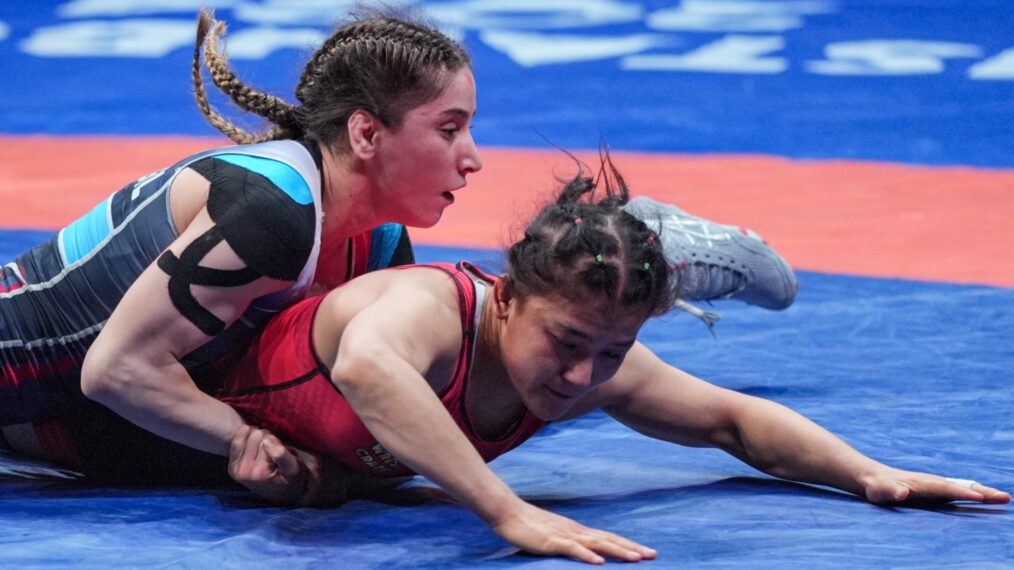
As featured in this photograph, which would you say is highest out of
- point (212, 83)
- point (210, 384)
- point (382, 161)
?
point (212, 83)

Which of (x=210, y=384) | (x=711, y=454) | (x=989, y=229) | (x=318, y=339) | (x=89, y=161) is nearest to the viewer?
(x=318, y=339)

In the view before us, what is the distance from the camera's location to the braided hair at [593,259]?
2211 millimetres

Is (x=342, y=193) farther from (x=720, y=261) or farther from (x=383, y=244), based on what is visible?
(x=720, y=261)

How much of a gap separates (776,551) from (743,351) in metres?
1.80

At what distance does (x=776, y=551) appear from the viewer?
2.17m

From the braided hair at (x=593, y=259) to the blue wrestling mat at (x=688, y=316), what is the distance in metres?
0.40

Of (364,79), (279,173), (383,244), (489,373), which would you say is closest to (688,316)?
(383,244)

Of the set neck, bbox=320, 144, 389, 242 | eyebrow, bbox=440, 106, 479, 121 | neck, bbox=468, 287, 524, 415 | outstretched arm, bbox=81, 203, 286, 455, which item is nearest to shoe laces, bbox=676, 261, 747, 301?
eyebrow, bbox=440, 106, 479, 121

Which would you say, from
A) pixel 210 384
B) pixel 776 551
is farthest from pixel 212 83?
pixel 776 551

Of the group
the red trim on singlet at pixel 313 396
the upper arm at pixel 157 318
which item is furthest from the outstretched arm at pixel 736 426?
the upper arm at pixel 157 318

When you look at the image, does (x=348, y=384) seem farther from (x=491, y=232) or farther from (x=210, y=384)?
(x=491, y=232)

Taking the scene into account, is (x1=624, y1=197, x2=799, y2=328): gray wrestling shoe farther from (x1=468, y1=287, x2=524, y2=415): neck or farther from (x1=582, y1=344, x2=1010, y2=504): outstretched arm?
(x1=468, y1=287, x2=524, y2=415): neck

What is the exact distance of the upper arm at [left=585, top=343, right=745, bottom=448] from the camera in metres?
2.59

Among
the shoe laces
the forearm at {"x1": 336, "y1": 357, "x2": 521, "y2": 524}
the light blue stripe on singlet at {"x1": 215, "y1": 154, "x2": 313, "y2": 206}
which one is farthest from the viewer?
→ the shoe laces
